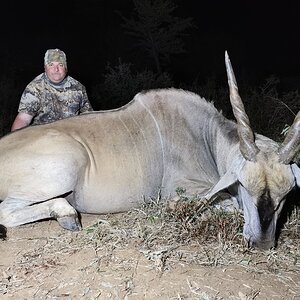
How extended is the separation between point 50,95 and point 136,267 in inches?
99.7

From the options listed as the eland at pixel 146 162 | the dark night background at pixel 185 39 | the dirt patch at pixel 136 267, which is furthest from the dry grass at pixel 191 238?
the dark night background at pixel 185 39

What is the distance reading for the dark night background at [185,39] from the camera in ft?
54.1

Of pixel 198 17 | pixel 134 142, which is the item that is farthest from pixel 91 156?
pixel 198 17

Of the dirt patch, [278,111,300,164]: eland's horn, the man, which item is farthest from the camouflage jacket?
[278,111,300,164]: eland's horn

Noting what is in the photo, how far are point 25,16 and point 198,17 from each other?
7409 millimetres

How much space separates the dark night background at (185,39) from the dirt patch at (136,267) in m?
10.3

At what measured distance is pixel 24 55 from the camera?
18156 mm

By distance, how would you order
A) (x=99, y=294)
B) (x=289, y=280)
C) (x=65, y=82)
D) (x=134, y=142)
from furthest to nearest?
(x=65, y=82) → (x=134, y=142) → (x=289, y=280) → (x=99, y=294)

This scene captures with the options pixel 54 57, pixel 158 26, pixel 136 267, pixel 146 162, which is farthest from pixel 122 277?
pixel 158 26

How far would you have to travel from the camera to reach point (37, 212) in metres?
3.44

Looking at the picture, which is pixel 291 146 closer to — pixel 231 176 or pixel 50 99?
pixel 231 176

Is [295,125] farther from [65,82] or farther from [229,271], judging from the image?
[65,82]

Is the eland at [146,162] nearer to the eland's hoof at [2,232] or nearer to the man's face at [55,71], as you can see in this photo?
the eland's hoof at [2,232]

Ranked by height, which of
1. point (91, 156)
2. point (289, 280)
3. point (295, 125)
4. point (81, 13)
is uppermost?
point (81, 13)
